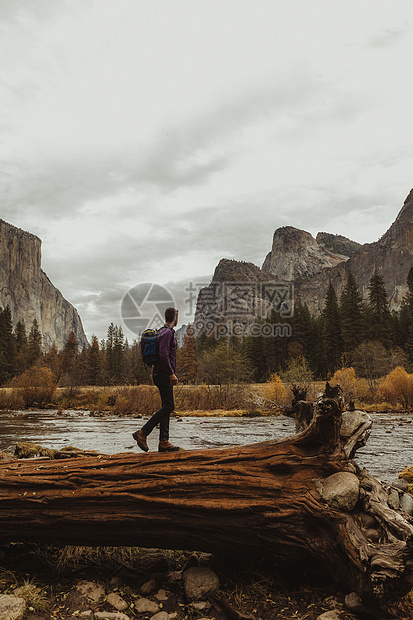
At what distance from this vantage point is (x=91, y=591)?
168 inches

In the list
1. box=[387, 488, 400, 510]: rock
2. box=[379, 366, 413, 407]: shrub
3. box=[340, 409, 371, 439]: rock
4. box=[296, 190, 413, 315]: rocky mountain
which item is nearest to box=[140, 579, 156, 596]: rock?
box=[340, 409, 371, 439]: rock

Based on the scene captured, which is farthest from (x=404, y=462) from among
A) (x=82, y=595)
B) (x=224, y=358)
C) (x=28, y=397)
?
(x=224, y=358)

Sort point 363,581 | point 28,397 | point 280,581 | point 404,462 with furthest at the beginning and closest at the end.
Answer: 1. point 28,397
2. point 404,462
3. point 280,581
4. point 363,581

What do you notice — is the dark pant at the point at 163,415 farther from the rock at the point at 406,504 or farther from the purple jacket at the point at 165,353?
the rock at the point at 406,504

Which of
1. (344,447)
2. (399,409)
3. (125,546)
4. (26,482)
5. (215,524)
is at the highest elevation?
(344,447)

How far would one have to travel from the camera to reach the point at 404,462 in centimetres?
1267

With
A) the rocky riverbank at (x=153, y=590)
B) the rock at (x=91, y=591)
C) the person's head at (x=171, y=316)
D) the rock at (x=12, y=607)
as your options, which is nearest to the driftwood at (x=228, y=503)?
the rocky riverbank at (x=153, y=590)

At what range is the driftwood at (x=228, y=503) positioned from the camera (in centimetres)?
420

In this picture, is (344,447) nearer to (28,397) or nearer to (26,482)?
(26,482)

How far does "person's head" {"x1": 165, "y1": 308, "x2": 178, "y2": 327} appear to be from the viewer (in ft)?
22.9

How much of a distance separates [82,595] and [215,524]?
1493 millimetres

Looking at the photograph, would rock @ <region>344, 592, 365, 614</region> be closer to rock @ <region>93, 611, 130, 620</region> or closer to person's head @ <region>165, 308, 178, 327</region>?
rock @ <region>93, 611, 130, 620</region>

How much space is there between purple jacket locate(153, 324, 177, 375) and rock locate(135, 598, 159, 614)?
3.16m

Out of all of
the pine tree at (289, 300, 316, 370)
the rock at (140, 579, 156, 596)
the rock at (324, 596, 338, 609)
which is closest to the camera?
the rock at (324, 596, 338, 609)
